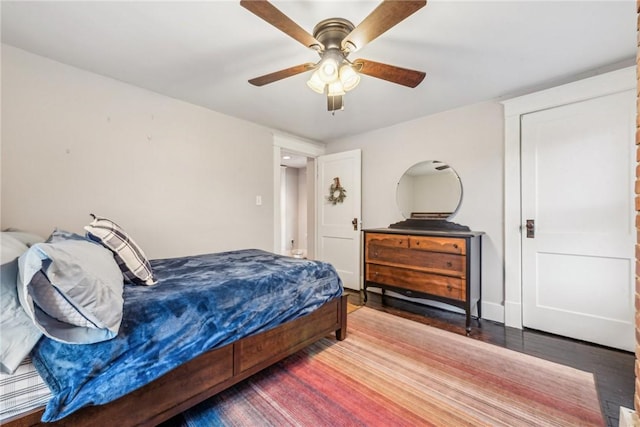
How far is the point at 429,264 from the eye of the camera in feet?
8.77

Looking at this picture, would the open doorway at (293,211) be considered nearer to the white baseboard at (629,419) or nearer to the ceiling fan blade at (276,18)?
the ceiling fan blade at (276,18)

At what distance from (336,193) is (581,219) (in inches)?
106

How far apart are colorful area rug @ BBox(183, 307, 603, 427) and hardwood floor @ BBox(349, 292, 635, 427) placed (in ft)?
0.27

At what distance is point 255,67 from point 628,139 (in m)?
2.98

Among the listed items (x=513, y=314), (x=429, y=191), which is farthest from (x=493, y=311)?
(x=429, y=191)

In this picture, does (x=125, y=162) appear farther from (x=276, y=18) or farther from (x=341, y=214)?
(x=341, y=214)

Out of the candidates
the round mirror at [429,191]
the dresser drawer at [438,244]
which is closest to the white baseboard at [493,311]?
the dresser drawer at [438,244]

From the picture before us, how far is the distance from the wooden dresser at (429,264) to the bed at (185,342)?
3.47 ft

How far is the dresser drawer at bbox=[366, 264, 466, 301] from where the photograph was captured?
8.27 feet

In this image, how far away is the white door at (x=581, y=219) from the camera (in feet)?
6.93

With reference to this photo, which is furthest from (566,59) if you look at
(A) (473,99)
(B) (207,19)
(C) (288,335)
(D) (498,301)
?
(C) (288,335)

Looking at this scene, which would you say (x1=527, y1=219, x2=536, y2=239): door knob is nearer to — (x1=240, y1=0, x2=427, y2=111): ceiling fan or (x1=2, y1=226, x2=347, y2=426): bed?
(x1=240, y1=0, x2=427, y2=111): ceiling fan

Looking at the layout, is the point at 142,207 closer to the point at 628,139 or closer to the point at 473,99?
the point at 473,99

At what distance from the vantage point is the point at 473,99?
2.74 m
